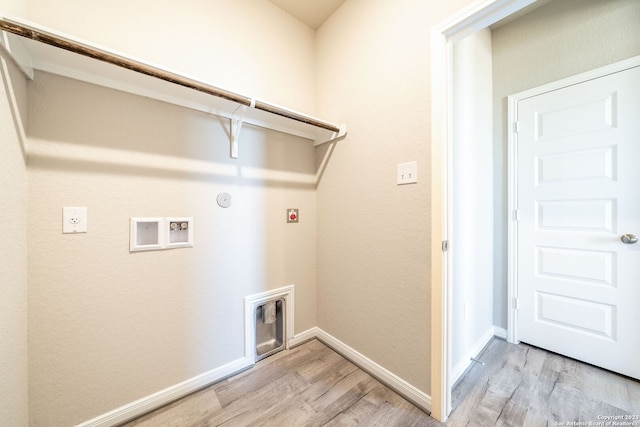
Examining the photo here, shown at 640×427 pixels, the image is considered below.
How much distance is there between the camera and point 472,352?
1.70m

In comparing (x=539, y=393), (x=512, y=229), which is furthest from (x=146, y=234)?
(x=512, y=229)

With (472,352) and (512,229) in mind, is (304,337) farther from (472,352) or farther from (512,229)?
(512,229)

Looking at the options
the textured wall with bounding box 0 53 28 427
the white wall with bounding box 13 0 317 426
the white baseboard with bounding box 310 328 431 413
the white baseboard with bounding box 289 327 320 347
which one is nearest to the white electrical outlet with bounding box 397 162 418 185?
the white wall with bounding box 13 0 317 426

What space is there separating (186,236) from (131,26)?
3.75 ft

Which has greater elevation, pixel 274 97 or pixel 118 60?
pixel 274 97

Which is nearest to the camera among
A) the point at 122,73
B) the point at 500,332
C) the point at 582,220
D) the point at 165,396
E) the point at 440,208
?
the point at 122,73

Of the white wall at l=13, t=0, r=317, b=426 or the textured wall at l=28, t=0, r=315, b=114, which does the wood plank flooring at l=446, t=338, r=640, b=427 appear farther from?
the textured wall at l=28, t=0, r=315, b=114

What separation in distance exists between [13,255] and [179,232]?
0.58 meters

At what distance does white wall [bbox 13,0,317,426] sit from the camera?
1000 millimetres

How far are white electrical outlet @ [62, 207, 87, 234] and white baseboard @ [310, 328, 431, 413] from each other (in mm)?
1699

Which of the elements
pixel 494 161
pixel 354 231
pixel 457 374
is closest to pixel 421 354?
pixel 457 374

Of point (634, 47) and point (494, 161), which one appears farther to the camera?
point (494, 161)

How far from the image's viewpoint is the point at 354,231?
1630mm

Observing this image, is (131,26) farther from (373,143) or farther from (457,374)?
(457,374)
